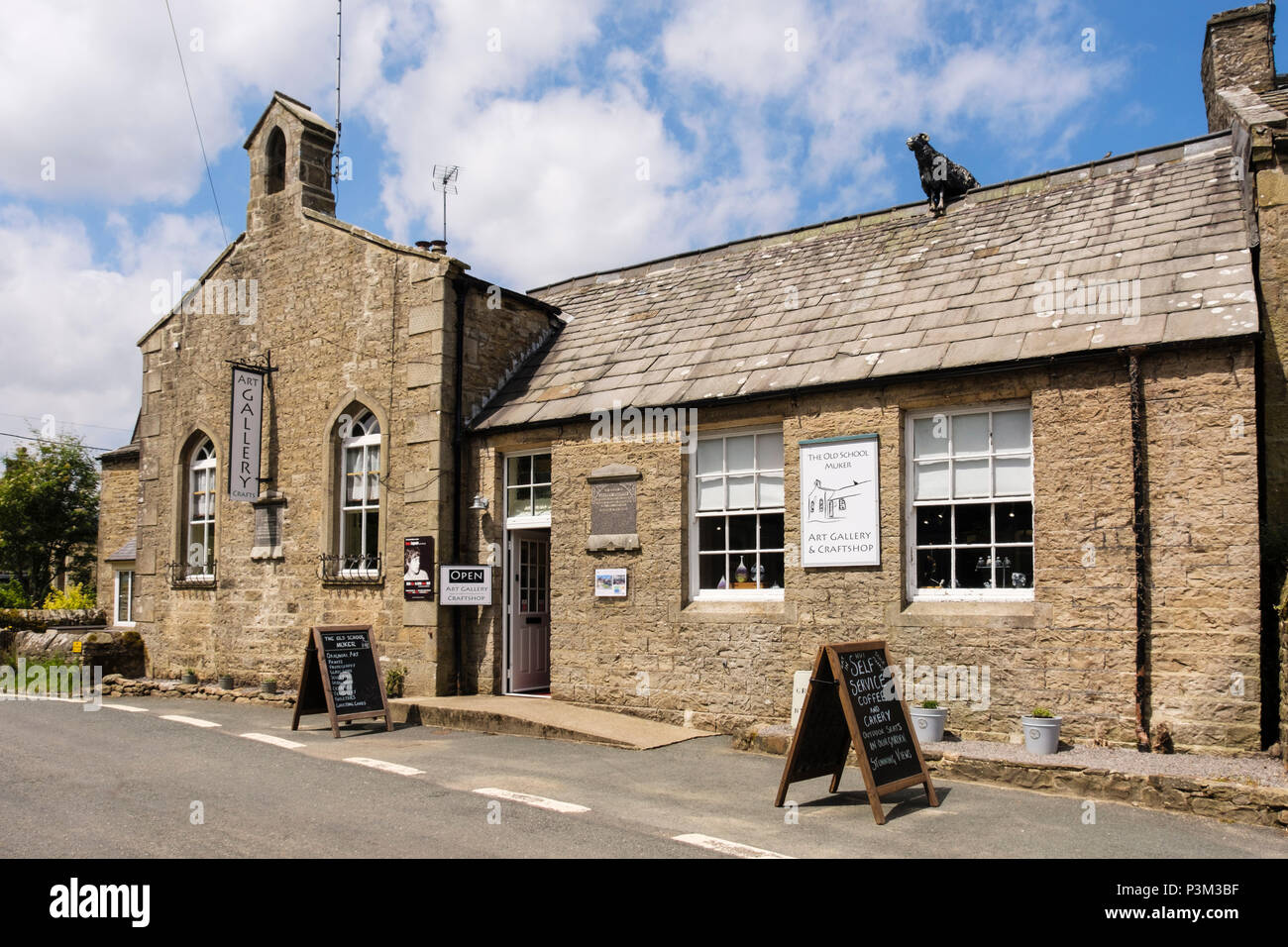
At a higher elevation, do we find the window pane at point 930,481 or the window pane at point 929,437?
the window pane at point 929,437

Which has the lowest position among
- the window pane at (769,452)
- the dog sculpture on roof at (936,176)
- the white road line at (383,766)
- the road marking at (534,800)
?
the white road line at (383,766)

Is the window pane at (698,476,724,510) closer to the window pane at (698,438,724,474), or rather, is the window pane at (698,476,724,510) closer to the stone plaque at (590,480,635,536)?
the window pane at (698,438,724,474)

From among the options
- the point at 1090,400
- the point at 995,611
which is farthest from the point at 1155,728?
the point at 1090,400

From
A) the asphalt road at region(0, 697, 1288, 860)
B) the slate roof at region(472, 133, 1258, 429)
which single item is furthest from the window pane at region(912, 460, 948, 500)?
the asphalt road at region(0, 697, 1288, 860)

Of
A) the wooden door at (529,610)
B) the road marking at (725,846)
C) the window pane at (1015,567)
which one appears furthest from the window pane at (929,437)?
the wooden door at (529,610)

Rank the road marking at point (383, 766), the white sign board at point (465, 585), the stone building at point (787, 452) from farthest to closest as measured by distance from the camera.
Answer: the white sign board at point (465, 585)
the road marking at point (383, 766)
the stone building at point (787, 452)

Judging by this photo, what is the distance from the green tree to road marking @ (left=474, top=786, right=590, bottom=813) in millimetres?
29360

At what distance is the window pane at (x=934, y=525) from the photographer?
32.8 feet

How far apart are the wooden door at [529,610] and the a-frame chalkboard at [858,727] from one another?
20.4ft

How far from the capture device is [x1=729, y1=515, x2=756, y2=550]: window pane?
11.3 metres

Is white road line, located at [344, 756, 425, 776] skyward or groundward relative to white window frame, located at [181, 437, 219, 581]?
groundward

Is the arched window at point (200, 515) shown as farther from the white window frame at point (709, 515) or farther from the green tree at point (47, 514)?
the green tree at point (47, 514)

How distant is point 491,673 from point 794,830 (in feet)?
22.5

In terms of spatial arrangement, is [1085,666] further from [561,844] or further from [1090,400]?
[561,844]
